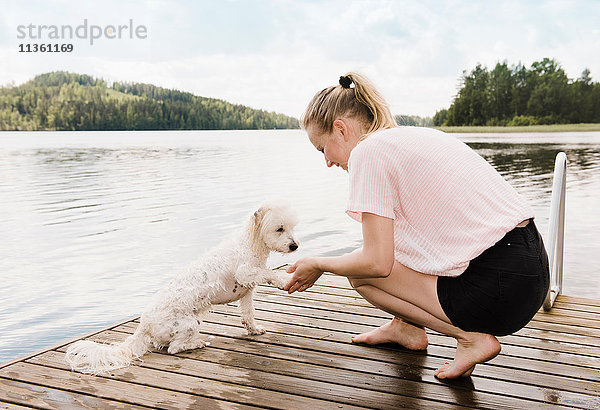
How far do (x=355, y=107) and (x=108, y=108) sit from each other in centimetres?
6339

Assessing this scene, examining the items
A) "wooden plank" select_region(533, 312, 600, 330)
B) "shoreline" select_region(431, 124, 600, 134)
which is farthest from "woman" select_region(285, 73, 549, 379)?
"shoreline" select_region(431, 124, 600, 134)

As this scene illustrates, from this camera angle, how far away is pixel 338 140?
247 centimetres

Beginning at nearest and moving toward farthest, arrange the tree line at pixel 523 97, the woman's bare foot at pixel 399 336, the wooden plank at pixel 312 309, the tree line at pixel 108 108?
1. the woman's bare foot at pixel 399 336
2. the wooden plank at pixel 312 309
3. the tree line at pixel 108 108
4. the tree line at pixel 523 97

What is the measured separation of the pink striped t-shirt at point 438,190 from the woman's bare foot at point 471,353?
395mm

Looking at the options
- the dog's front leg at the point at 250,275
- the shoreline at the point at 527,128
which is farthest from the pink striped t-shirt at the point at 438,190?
the shoreline at the point at 527,128

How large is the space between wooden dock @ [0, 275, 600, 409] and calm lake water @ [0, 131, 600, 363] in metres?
0.95

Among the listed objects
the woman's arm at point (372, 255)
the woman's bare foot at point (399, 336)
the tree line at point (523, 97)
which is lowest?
the woman's bare foot at point (399, 336)

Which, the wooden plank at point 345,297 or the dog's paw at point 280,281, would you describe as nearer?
the dog's paw at point 280,281

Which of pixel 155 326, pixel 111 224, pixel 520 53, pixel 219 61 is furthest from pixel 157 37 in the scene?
pixel 155 326

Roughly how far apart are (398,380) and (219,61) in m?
74.1

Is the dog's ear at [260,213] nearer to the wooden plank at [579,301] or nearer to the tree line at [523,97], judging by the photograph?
the wooden plank at [579,301]

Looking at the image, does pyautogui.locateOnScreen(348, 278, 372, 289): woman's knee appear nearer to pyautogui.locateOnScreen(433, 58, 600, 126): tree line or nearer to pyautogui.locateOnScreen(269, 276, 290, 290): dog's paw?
pyautogui.locateOnScreen(269, 276, 290, 290): dog's paw

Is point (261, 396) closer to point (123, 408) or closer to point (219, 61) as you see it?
point (123, 408)

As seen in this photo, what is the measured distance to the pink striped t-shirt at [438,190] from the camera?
213cm
